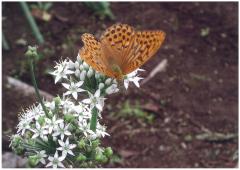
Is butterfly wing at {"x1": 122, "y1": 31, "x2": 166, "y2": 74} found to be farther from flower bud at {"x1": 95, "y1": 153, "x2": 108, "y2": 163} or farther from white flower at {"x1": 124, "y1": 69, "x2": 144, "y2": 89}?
flower bud at {"x1": 95, "y1": 153, "x2": 108, "y2": 163}

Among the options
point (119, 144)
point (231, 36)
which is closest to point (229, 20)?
point (231, 36)

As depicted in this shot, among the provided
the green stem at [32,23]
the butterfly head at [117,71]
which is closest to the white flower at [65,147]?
the butterfly head at [117,71]

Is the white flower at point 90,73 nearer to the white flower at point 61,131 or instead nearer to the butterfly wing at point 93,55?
the butterfly wing at point 93,55

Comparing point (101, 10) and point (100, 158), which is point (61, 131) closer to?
point (100, 158)

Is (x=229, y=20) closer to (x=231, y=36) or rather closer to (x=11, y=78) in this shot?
(x=231, y=36)

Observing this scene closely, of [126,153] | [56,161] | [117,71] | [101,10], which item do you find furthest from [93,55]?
[101,10]

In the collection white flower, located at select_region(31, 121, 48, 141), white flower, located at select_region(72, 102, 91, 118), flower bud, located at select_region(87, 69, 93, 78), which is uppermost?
flower bud, located at select_region(87, 69, 93, 78)

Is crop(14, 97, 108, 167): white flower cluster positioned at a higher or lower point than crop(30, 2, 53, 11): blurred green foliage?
lower

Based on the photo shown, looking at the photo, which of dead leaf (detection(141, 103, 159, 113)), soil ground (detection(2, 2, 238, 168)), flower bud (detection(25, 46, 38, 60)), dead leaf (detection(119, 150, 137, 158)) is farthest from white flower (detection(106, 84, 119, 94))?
dead leaf (detection(141, 103, 159, 113))
